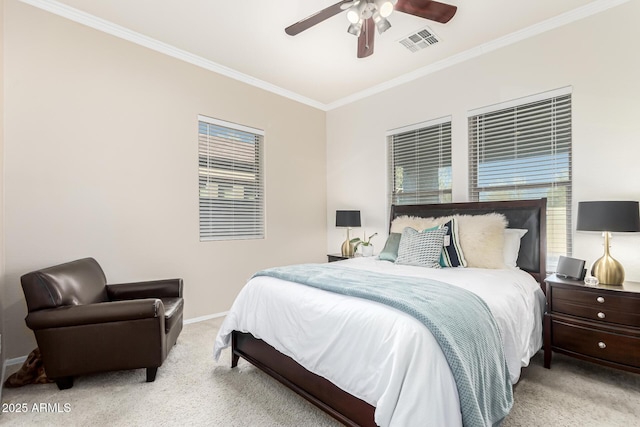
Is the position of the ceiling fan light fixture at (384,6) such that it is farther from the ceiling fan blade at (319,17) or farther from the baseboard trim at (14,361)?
the baseboard trim at (14,361)

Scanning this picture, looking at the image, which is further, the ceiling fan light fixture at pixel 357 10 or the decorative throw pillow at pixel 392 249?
the decorative throw pillow at pixel 392 249

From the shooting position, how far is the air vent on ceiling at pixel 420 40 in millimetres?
3105

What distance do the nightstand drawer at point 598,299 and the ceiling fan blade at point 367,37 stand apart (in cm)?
246

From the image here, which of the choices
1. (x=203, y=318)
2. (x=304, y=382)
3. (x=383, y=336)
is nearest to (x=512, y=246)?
(x=383, y=336)

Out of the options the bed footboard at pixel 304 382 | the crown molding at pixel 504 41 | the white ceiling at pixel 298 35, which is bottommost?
the bed footboard at pixel 304 382

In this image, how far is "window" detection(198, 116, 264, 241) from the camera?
12.5 feet

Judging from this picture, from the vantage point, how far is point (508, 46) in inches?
127

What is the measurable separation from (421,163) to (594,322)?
239 centimetres

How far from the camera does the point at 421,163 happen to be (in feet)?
13.3

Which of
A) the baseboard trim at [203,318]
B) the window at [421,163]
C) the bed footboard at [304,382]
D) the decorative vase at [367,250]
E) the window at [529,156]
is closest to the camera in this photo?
the bed footboard at [304,382]

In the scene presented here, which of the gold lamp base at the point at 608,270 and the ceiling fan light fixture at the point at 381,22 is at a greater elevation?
the ceiling fan light fixture at the point at 381,22

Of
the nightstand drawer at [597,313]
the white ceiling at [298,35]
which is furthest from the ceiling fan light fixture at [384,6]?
the nightstand drawer at [597,313]

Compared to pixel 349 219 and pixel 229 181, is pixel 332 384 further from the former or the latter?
pixel 229 181

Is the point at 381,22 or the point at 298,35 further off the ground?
the point at 298,35
